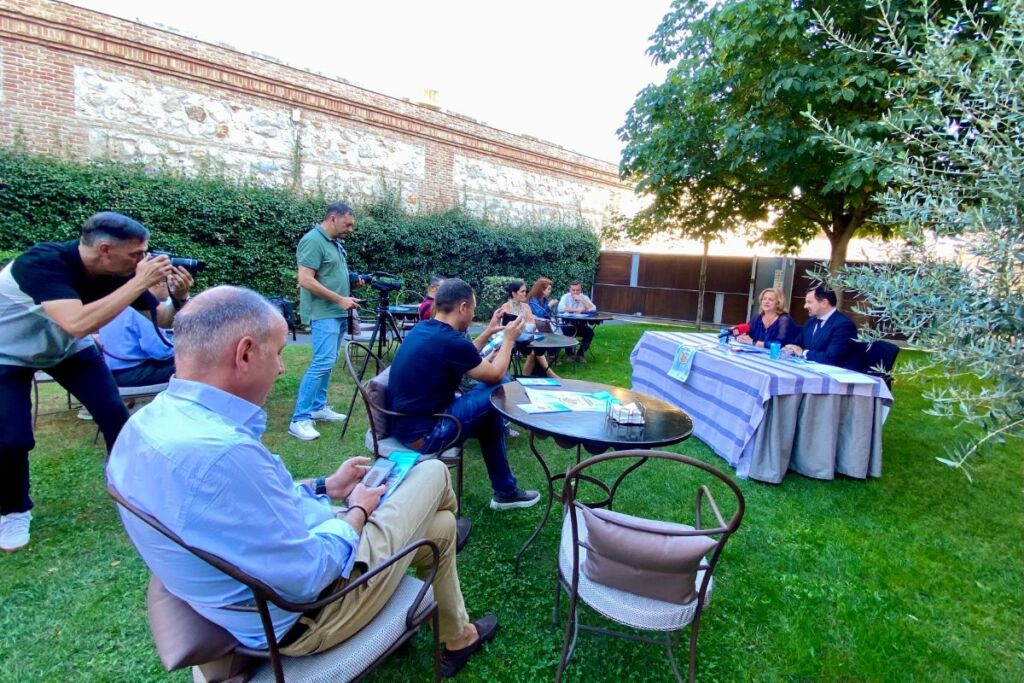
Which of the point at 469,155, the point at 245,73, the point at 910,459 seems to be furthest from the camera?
the point at 469,155

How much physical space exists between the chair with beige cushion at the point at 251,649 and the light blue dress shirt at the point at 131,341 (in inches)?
111

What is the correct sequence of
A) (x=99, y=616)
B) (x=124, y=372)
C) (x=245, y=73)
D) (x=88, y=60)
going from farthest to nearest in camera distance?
(x=245, y=73)
(x=88, y=60)
(x=124, y=372)
(x=99, y=616)

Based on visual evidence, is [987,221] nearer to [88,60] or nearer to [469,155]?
[88,60]

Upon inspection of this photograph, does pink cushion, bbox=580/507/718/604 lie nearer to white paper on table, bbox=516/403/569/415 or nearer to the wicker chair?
white paper on table, bbox=516/403/569/415

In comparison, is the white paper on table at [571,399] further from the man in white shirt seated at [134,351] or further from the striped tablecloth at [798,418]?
the man in white shirt seated at [134,351]

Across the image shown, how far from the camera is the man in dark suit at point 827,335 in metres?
4.11

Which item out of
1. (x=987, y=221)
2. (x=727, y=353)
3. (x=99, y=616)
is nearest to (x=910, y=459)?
(x=727, y=353)

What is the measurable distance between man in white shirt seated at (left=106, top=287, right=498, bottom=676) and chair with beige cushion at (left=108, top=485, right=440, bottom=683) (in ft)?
0.09

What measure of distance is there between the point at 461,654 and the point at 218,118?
32.5 ft

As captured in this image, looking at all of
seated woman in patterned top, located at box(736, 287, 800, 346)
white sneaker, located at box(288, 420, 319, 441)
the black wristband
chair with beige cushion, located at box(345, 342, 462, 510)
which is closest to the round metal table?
chair with beige cushion, located at box(345, 342, 462, 510)

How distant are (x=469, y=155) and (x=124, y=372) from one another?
1084 cm

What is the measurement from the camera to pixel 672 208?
8969 mm

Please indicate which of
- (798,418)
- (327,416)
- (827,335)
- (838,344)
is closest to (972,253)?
(798,418)

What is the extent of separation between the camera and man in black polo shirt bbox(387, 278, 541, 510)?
263cm
